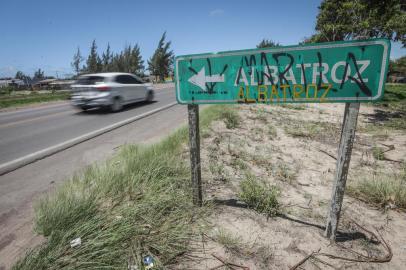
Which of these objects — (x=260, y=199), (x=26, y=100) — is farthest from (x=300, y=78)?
(x=26, y=100)

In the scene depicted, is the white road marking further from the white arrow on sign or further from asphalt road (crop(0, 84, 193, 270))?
the white arrow on sign

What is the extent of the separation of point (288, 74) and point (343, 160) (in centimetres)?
85

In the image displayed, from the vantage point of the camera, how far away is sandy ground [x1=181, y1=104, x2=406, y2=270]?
1.91 meters

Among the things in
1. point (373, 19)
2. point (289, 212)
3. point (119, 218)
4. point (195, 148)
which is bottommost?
point (289, 212)

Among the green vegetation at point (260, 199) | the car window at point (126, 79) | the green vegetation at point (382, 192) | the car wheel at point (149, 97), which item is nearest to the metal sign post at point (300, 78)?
the green vegetation at point (260, 199)

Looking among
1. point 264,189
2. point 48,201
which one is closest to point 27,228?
point 48,201

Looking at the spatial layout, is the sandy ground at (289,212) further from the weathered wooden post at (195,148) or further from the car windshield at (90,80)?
the car windshield at (90,80)

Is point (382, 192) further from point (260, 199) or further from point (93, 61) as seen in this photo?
point (93, 61)

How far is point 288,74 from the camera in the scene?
6.31 feet

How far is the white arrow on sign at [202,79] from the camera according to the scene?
215cm

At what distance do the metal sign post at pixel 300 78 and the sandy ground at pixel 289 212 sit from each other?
31cm

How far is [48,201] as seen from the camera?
93.6 inches

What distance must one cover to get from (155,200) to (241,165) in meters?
1.79

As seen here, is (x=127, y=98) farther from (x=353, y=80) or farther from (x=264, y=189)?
(x=353, y=80)
